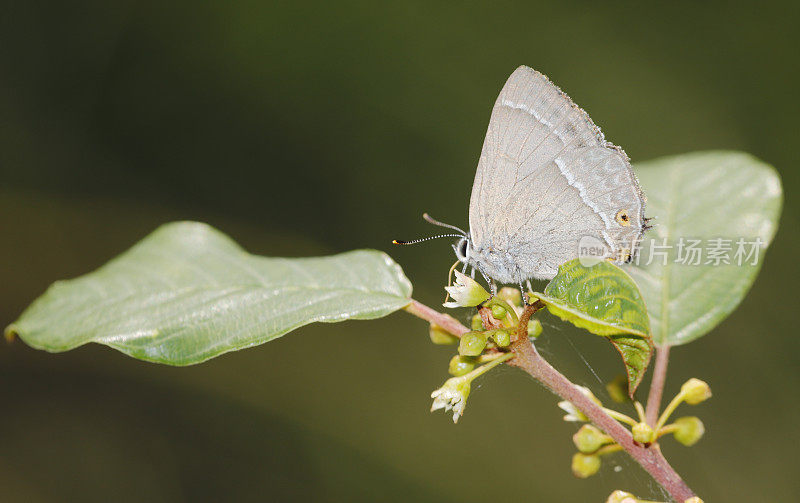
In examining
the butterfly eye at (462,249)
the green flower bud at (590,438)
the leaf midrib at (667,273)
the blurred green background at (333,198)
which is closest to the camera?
the green flower bud at (590,438)

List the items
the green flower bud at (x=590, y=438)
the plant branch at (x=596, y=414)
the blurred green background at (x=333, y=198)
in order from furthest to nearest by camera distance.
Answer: the blurred green background at (x=333, y=198), the green flower bud at (x=590, y=438), the plant branch at (x=596, y=414)

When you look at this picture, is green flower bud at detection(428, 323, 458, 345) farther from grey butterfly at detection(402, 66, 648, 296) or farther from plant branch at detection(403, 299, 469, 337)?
grey butterfly at detection(402, 66, 648, 296)

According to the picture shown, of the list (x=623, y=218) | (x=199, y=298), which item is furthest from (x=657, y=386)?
(x=199, y=298)

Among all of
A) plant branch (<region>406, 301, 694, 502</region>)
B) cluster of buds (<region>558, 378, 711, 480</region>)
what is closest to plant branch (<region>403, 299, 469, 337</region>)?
plant branch (<region>406, 301, 694, 502</region>)

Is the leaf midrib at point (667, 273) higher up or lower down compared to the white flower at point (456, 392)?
higher up

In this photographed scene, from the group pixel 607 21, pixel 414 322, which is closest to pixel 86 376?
pixel 414 322

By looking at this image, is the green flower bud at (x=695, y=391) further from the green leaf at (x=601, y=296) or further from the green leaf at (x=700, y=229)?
the green leaf at (x=601, y=296)

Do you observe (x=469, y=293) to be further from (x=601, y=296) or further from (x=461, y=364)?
(x=601, y=296)

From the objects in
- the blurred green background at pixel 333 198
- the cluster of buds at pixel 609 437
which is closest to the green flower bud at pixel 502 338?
the cluster of buds at pixel 609 437

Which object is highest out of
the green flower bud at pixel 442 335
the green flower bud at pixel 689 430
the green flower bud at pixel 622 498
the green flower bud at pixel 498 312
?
the green flower bud at pixel 498 312
